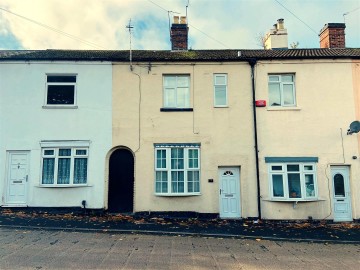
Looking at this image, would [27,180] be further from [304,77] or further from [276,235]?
[304,77]

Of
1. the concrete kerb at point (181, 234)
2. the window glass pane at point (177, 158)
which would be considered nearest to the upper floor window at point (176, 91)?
the window glass pane at point (177, 158)

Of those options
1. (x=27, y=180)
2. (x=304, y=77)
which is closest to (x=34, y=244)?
(x=27, y=180)

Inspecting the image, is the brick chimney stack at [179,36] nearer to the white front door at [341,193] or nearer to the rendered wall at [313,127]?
the rendered wall at [313,127]

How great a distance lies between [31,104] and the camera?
12469 millimetres

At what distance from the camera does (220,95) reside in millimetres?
12867

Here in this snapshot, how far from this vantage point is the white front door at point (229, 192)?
1220 centimetres

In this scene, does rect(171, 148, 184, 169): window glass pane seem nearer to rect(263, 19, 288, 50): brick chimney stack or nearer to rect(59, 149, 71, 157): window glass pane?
rect(59, 149, 71, 157): window glass pane

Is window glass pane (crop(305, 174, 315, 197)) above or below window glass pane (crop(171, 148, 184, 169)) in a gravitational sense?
below

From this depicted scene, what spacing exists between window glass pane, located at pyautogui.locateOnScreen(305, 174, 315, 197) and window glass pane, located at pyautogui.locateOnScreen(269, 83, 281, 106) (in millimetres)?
3227

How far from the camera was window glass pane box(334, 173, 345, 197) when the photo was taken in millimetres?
12234

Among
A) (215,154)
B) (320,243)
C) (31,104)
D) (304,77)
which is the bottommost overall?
(320,243)

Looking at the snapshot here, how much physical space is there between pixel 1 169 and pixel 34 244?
5.82m

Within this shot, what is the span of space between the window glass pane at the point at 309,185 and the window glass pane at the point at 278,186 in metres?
0.99

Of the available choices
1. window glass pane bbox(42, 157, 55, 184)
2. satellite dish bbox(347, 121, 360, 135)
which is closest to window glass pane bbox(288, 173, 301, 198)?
satellite dish bbox(347, 121, 360, 135)
